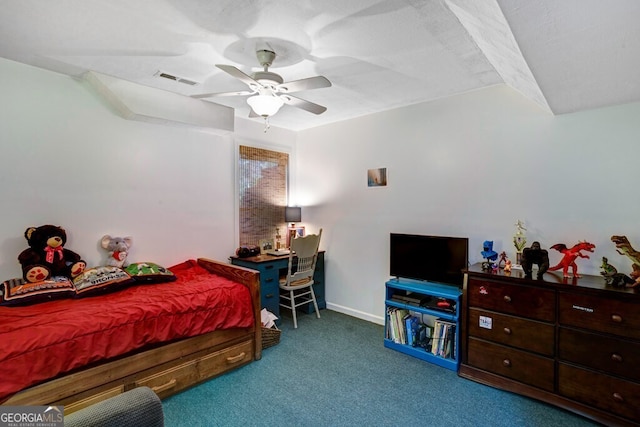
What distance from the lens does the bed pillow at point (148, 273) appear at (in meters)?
2.73

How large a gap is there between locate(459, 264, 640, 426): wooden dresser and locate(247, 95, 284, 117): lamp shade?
194cm

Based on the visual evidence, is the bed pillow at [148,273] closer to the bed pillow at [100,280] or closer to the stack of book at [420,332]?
the bed pillow at [100,280]

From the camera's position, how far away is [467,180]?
2.96 metres

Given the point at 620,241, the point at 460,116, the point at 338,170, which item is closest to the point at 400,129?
the point at 460,116

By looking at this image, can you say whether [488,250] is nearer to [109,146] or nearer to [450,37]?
[450,37]

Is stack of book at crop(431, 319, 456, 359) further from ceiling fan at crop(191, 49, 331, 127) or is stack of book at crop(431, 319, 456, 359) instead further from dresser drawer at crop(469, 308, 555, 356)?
ceiling fan at crop(191, 49, 331, 127)

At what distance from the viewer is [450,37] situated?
1.96m

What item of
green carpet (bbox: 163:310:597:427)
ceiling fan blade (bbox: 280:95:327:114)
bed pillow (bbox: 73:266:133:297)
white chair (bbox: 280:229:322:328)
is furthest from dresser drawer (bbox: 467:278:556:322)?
bed pillow (bbox: 73:266:133:297)

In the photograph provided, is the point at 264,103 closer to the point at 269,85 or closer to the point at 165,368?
the point at 269,85

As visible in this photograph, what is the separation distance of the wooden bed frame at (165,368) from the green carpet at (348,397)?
11cm

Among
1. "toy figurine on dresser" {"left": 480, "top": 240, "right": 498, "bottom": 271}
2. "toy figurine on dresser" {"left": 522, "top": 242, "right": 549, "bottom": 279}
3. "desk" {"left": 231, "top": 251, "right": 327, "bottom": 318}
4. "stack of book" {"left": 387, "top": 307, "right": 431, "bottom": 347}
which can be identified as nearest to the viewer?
"toy figurine on dresser" {"left": 522, "top": 242, "right": 549, "bottom": 279}

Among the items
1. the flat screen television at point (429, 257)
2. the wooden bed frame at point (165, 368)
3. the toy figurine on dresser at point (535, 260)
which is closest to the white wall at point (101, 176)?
the wooden bed frame at point (165, 368)

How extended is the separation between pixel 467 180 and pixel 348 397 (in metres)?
2.13

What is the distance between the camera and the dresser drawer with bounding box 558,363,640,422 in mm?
1866
